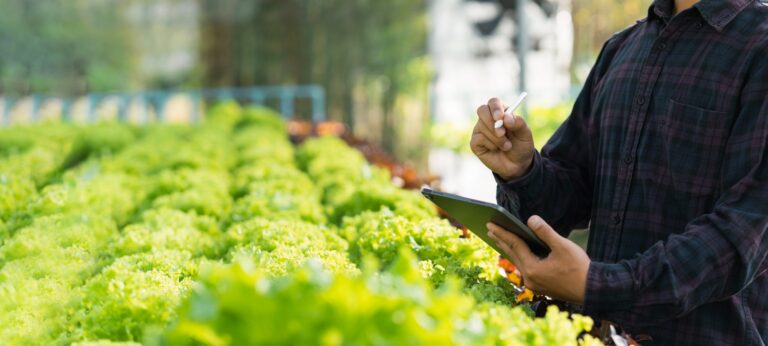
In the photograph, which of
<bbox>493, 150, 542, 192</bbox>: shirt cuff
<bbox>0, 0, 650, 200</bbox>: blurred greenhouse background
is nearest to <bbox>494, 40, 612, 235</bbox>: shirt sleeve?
<bbox>493, 150, 542, 192</bbox>: shirt cuff

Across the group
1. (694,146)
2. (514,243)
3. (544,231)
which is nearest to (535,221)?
(544,231)

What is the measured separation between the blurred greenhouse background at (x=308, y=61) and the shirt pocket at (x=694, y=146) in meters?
9.31

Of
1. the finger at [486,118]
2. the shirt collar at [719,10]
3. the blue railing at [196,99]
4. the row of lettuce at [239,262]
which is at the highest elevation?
the shirt collar at [719,10]

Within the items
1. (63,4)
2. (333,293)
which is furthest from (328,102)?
(333,293)

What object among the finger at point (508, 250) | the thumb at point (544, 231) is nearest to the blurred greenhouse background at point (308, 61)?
the finger at point (508, 250)

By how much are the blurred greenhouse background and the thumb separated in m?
9.60

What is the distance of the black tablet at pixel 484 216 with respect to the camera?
2.41 m

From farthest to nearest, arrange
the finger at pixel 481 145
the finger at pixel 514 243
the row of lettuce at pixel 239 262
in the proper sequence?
the finger at pixel 481 145, the finger at pixel 514 243, the row of lettuce at pixel 239 262

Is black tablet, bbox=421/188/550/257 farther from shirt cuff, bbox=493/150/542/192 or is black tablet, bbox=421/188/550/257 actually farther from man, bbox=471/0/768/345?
shirt cuff, bbox=493/150/542/192

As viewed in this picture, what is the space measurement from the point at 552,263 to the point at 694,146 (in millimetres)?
560

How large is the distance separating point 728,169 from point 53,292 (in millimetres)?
2168

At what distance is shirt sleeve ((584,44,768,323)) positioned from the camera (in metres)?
2.42

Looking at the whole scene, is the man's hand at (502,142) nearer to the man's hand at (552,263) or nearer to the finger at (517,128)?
the finger at (517,128)

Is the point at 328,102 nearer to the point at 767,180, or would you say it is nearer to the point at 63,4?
the point at 63,4
